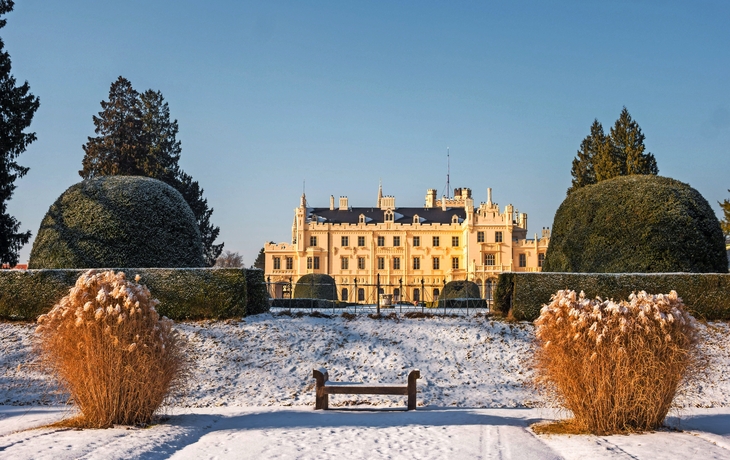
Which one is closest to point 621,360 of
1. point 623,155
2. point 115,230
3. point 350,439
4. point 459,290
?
point 350,439

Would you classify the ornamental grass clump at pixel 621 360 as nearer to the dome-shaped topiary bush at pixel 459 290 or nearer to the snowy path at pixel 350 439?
the snowy path at pixel 350 439

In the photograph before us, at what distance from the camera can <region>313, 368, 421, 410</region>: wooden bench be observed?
1099cm

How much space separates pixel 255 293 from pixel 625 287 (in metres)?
9.06

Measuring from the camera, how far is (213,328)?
16.2 meters

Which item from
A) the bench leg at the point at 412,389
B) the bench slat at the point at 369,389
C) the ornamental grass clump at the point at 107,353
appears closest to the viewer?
the ornamental grass clump at the point at 107,353

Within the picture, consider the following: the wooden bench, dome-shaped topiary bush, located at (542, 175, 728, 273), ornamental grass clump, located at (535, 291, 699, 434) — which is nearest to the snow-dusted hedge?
the wooden bench

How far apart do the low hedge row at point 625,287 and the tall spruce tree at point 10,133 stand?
19.2m

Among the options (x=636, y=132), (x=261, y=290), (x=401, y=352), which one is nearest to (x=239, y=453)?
(x=401, y=352)

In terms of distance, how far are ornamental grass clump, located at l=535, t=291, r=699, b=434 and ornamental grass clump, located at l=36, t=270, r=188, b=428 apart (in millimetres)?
5268

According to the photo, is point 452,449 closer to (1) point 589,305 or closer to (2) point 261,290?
(1) point 589,305

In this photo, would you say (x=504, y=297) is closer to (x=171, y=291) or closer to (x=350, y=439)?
(x=171, y=291)

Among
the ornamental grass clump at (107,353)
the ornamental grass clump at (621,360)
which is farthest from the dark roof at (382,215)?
the ornamental grass clump at (621,360)

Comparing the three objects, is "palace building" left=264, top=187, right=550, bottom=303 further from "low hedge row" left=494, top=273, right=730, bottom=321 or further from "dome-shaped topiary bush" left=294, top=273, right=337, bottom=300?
"low hedge row" left=494, top=273, right=730, bottom=321

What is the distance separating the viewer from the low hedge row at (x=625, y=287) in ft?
55.3
